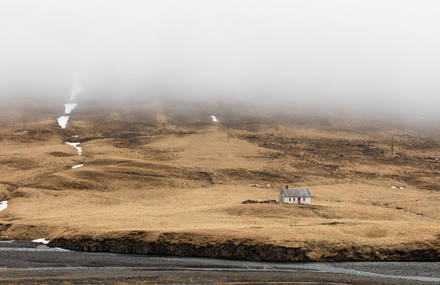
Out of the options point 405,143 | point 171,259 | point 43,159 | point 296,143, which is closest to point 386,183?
point 296,143

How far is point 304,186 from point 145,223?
64.2 metres

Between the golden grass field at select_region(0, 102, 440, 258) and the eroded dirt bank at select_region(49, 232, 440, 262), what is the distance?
1.54 m

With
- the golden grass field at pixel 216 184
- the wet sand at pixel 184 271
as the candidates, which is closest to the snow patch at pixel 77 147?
the golden grass field at pixel 216 184

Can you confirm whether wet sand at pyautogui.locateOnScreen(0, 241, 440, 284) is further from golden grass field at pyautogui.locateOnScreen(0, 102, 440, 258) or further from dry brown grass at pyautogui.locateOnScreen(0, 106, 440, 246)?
dry brown grass at pyautogui.locateOnScreen(0, 106, 440, 246)

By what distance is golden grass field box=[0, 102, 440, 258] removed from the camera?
68.5m

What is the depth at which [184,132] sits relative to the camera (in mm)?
198125

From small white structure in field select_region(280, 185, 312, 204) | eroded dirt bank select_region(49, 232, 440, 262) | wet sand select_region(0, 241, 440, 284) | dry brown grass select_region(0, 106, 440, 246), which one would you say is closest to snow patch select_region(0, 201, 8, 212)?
dry brown grass select_region(0, 106, 440, 246)

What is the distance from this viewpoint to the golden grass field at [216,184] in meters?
68.5

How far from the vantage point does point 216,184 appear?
123562 mm

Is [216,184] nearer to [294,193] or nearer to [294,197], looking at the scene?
[294,193]

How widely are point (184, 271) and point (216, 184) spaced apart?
75.5 m

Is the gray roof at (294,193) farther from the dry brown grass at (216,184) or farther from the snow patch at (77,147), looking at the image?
the snow patch at (77,147)

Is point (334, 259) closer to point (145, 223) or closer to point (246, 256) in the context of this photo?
point (246, 256)

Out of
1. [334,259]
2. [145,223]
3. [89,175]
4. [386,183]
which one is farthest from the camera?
[386,183]
